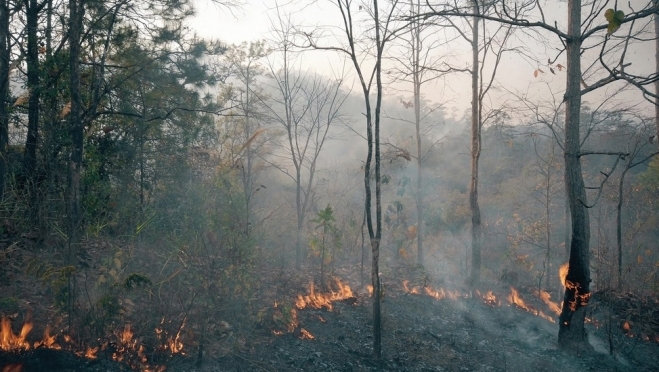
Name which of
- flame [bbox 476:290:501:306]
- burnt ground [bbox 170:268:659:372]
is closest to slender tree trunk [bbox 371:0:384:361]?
burnt ground [bbox 170:268:659:372]

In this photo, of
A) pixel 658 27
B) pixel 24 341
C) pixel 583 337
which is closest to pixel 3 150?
pixel 24 341

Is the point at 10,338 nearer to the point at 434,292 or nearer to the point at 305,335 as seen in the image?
the point at 305,335

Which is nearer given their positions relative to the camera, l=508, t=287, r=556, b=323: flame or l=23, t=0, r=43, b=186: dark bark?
l=23, t=0, r=43, b=186: dark bark

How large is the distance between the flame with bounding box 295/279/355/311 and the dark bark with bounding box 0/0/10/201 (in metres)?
6.52

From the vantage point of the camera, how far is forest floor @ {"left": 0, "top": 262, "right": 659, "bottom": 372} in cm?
616

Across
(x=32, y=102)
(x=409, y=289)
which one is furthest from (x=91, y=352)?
(x=409, y=289)

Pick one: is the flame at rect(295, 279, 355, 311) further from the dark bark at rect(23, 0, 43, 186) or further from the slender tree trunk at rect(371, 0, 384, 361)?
the dark bark at rect(23, 0, 43, 186)

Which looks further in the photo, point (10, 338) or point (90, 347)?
point (90, 347)

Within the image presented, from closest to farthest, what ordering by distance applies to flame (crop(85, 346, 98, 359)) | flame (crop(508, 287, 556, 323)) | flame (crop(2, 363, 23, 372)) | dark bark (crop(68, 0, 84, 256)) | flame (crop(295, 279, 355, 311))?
flame (crop(2, 363, 23, 372)), flame (crop(85, 346, 98, 359)), dark bark (crop(68, 0, 84, 256)), flame (crop(295, 279, 355, 311)), flame (crop(508, 287, 556, 323))

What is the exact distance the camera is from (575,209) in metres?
7.52

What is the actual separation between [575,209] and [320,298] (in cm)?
547

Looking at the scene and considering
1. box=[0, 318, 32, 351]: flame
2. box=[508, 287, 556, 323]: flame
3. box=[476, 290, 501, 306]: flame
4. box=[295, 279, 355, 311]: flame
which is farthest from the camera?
box=[476, 290, 501, 306]: flame

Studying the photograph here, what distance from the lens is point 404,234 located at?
698 inches

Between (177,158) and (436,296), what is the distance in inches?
348
